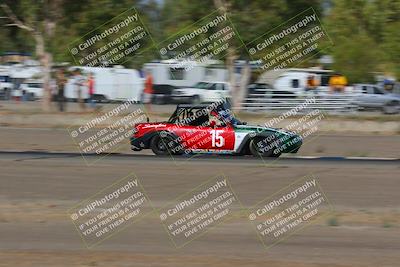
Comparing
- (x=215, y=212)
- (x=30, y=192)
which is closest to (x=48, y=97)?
(x=30, y=192)

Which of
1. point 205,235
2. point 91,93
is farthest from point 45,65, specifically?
point 205,235

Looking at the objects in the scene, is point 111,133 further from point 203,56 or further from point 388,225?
point 388,225

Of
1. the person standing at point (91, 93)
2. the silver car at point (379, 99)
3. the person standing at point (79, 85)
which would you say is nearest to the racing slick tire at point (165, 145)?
the person standing at point (79, 85)

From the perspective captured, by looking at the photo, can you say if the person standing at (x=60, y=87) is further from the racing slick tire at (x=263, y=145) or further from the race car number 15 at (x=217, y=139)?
the racing slick tire at (x=263, y=145)

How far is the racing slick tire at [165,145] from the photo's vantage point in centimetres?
1778

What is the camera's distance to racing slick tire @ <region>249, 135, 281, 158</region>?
57.9 feet

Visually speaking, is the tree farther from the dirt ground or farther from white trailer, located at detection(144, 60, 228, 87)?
white trailer, located at detection(144, 60, 228, 87)

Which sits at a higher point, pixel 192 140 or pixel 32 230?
pixel 32 230

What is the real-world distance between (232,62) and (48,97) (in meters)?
7.28

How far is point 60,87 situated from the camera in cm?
3130

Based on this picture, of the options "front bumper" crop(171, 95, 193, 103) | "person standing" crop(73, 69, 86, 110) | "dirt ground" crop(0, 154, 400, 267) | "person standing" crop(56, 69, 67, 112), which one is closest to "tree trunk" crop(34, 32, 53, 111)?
"person standing" crop(56, 69, 67, 112)

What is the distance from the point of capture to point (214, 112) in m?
17.7

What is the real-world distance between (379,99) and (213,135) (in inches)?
853

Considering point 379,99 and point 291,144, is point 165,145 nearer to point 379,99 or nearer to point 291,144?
point 291,144
